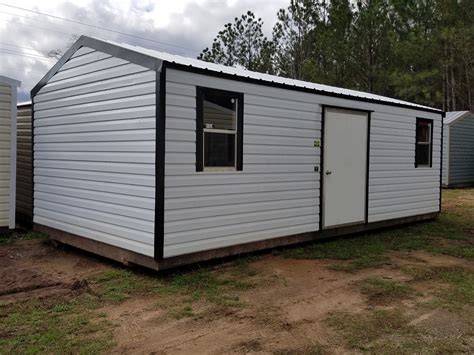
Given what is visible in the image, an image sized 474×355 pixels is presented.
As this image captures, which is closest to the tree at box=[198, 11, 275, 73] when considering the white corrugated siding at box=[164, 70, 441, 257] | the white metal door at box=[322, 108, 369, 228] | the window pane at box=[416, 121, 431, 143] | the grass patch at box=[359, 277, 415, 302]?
the window pane at box=[416, 121, 431, 143]

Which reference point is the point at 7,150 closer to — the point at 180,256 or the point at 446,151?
the point at 180,256

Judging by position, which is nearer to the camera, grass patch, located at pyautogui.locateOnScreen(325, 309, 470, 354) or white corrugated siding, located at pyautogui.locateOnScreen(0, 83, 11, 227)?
grass patch, located at pyautogui.locateOnScreen(325, 309, 470, 354)

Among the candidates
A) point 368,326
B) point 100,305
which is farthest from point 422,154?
point 100,305

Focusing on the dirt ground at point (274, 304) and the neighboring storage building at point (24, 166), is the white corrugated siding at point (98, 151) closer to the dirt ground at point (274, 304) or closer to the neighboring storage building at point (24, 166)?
the dirt ground at point (274, 304)

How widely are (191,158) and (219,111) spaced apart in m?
0.74

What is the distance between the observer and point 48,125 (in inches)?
270

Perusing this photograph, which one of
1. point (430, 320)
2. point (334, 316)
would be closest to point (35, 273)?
point (334, 316)

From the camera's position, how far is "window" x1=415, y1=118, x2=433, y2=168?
9062 millimetres

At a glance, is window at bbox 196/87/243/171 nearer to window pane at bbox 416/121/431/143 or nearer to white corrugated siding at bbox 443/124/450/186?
window pane at bbox 416/121/431/143

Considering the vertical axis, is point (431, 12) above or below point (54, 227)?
above

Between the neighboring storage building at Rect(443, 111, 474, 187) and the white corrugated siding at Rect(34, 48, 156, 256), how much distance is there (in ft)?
44.6

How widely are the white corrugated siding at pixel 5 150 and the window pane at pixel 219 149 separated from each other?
12.4 ft

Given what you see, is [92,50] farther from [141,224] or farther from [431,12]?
[431,12]

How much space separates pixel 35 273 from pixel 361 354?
3.80 meters
